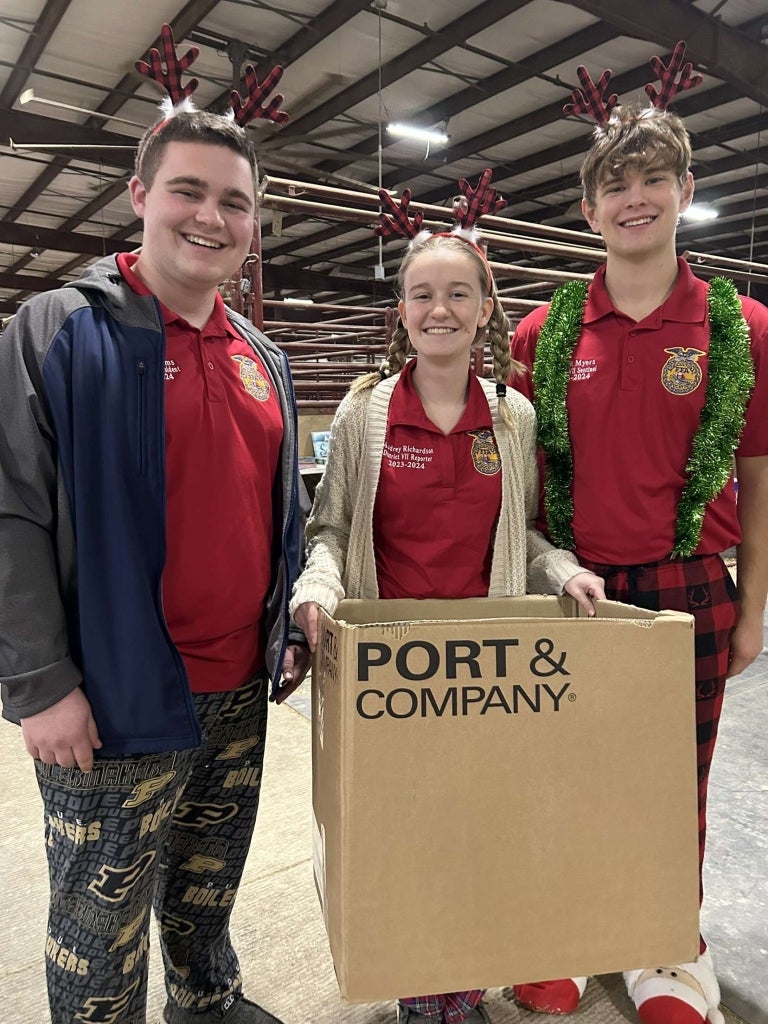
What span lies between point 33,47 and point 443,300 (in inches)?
214

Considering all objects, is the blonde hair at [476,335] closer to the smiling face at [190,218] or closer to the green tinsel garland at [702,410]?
the green tinsel garland at [702,410]

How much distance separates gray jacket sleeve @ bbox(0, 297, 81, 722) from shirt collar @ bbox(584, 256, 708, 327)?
945mm

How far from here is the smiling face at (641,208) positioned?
4.27 feet

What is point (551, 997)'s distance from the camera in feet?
4.93

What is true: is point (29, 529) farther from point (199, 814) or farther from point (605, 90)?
point (605, 90)

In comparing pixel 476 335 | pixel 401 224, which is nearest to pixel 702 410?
pixel 476 335

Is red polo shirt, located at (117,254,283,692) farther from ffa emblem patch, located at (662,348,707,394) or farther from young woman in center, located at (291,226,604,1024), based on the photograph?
ffa emblem patch, located at (662,348,707,394)

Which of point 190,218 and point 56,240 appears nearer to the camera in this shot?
point 190,218

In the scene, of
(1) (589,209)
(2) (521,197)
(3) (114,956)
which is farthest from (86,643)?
(2) (521,197)

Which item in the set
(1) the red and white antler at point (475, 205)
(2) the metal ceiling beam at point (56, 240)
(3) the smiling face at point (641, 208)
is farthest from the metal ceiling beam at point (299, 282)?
(3) the smiling face at point (641, 208)

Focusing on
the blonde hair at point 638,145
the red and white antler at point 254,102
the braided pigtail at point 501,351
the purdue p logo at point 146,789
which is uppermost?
the red and white antler at point 254,102

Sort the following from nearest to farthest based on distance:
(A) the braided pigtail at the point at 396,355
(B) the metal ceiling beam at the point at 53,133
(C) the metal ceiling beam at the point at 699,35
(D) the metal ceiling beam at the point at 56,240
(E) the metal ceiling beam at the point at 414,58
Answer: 1. (A) the braided pigtail at the point at 396,355
2. (C) the metal ceiling beam at the point at 699,35
3. (E) the metal ceiling beam at the point at 414,58
4. (B) the metal ceiling beam at the point at 53,133
5. (D) the metal ceiling beam at the point at 56,240

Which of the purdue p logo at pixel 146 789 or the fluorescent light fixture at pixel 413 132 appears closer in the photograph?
the purdue p logo at pixel 146 789

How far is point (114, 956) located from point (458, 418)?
1037 millimetres
